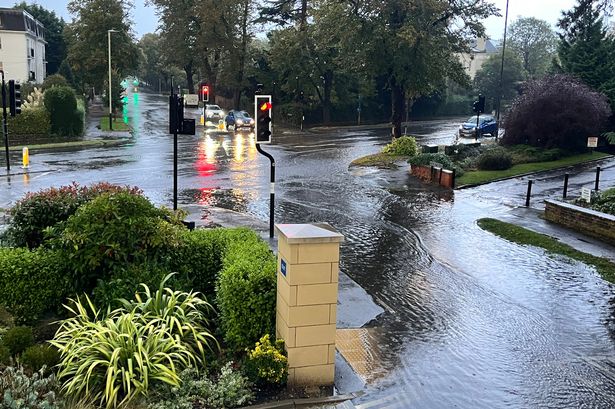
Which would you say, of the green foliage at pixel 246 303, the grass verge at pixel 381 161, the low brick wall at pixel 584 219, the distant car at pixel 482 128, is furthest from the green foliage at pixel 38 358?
the distant car at pixel 482 128

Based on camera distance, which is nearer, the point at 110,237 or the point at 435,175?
the point at 110,237

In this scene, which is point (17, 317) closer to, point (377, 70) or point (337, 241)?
point (337, 241)

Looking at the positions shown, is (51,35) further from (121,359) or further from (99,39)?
(121,359)

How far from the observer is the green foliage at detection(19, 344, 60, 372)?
6770 millimetres

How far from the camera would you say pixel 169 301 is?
25.1 ft

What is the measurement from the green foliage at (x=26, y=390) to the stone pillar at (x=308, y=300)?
8.65 ft

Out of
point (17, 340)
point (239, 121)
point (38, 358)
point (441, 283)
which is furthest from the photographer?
point (239, 121)

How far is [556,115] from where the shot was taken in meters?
29.9

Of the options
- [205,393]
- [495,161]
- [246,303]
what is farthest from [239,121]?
[205,393]

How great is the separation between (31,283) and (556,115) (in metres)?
27.6

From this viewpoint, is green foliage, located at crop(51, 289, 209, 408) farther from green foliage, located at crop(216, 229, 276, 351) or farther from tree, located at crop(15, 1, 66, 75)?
tree, located at crop(15, 1, 66, 75)

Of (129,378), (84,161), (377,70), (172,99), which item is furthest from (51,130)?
(129,378)

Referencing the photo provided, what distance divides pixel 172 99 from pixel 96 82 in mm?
51690

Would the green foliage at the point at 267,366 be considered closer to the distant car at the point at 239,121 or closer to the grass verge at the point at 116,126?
the grass verge at the point at 116,126
